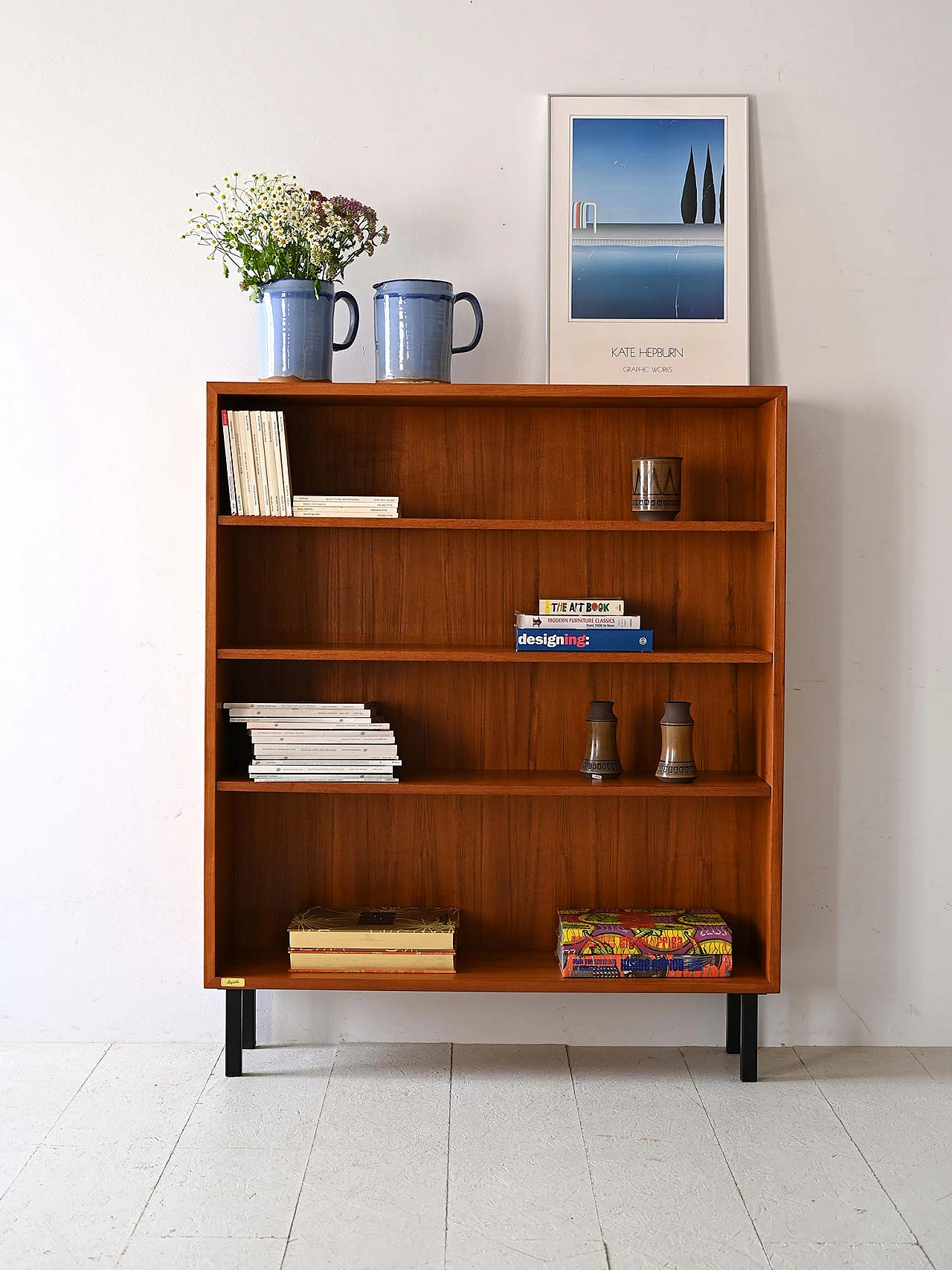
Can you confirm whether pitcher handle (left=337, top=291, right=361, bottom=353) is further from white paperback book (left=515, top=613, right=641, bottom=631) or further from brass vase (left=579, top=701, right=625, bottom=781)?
brass vase (left=579, top=701, right=625, bottom=781)

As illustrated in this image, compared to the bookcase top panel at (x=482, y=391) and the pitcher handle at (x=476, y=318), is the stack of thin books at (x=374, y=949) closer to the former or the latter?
the bookcase top panel at (x=482, y=391)

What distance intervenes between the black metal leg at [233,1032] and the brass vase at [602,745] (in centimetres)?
94

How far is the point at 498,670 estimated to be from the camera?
2.78 m

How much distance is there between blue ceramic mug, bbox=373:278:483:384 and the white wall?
226mm

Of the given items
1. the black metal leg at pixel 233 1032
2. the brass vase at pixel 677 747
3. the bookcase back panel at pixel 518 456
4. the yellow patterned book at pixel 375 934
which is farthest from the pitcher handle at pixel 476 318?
the black metal leg at pixel 233 1032

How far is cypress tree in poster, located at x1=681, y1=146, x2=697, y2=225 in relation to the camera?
106 inches

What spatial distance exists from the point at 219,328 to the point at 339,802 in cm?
116

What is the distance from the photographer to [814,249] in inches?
107

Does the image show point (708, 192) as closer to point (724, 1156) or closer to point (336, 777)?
point (336, 777)

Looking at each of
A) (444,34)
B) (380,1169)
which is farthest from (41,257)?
(380,1169)

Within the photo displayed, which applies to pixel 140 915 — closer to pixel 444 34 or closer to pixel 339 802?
pixel 339 802

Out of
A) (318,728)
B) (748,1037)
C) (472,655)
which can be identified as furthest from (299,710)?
(748,1037)

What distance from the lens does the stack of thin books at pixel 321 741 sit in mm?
2570

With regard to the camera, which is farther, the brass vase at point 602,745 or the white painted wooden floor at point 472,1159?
the brass vase at point 602,745
